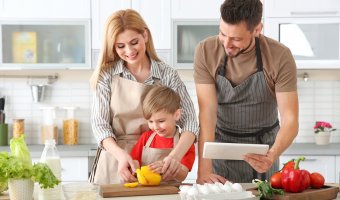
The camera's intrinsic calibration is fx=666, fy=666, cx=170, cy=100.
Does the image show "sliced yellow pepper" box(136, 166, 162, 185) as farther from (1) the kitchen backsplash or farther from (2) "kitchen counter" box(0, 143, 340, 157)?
(1) the kitchen backsplash

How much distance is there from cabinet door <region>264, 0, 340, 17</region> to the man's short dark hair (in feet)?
6.51

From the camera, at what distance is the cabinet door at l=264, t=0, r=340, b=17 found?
4.81 meters

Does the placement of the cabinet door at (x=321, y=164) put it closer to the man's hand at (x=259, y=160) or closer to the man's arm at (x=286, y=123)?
the man's arm at (x=286, y=123)

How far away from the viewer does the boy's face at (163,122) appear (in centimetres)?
297

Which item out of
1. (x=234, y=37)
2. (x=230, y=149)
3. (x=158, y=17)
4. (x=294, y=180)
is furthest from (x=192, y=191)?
(x=158, y=17)

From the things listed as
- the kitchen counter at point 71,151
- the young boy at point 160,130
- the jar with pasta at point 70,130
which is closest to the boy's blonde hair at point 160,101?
the young boy at point 160,130

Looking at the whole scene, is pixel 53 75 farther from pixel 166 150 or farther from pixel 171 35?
pixel 166 150

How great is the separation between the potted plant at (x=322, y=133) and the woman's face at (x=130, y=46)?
2381 mm

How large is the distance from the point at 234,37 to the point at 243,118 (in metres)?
0.55

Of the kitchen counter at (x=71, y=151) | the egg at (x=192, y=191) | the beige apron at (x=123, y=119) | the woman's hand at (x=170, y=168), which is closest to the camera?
the egg at (x=192, y=191)

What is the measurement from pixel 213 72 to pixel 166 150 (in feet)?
1.41

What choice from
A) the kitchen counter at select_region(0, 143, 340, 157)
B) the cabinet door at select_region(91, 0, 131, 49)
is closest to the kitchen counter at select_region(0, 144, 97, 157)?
the kitchen counter at select_region(0, 143, 340, 157)

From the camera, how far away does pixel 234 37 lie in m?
2.84

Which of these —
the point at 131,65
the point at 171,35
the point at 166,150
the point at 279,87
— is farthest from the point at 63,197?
the point at 171,35
